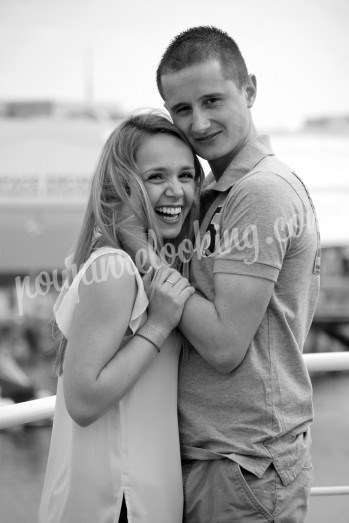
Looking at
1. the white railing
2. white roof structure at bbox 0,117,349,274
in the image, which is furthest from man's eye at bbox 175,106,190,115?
white roof structure at bbox 0,117,349,274

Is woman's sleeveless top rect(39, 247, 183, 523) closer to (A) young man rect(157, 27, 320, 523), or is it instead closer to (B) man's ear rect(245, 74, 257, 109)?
(A) young man rect(157, 27, 320, 523)

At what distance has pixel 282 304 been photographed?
1.51m

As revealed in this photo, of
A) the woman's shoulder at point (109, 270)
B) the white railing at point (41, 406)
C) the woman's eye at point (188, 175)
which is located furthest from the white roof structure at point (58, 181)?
the woman's shoulder at point (109, 270)

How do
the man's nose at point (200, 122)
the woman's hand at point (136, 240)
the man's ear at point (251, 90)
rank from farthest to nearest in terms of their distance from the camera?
the man's ear at point (251, 90) → the man's nose at point (200, 122) → the woman's hand at point (136, 240)

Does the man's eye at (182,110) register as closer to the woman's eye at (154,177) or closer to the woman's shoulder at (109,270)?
the woman's eye at (154,177)

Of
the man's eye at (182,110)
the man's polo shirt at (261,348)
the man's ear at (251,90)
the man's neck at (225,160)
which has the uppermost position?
the man's ear at (251,90)

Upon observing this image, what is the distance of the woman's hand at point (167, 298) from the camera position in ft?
4.76

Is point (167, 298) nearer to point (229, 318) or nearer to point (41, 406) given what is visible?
point (229, 318)

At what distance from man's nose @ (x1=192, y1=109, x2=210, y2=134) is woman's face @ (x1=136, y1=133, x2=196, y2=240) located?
48mm

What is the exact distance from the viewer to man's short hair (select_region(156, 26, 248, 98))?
1.67 m

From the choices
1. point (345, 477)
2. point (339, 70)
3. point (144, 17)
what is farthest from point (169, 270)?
point (144, 17)

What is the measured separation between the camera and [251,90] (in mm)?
1804

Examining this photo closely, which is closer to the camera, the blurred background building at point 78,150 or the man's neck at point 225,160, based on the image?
the man's neck at point 225,160

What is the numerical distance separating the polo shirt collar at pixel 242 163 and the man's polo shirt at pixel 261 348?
0.05m
